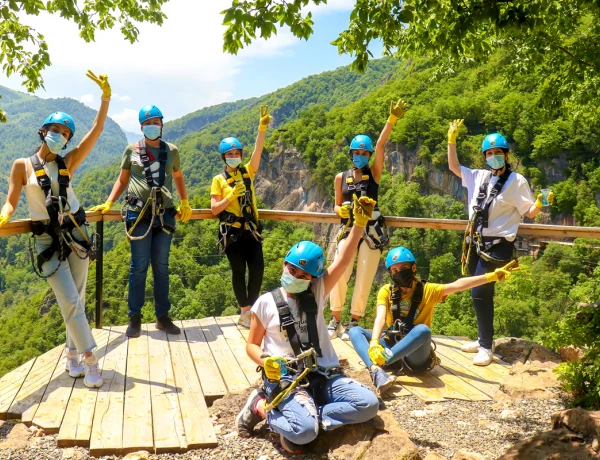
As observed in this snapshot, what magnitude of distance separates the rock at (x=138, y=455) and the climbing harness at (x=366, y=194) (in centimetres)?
254

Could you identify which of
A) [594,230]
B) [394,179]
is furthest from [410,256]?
[394,179]

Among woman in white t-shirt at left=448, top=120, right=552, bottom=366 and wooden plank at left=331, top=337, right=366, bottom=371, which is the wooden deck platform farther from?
woman in white t-shirt at left=448, top=120, right=552, bottom=366

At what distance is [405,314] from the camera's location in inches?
168

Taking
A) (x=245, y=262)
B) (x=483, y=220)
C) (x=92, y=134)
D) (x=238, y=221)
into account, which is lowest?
(x=245, y=262)

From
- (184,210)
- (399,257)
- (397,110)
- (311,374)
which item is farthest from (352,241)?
(184,210)

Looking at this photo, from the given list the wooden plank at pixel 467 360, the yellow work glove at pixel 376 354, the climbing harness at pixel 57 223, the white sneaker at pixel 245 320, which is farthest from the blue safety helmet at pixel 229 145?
the wooden plank at pixel 467 360

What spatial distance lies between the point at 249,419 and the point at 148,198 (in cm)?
235

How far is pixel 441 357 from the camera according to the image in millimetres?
4988

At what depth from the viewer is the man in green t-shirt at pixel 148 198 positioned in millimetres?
4820

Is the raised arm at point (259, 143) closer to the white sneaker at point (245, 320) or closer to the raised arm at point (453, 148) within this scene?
the white sneaker at point (245, 320)

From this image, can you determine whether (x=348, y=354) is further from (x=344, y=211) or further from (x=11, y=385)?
(x=11, y=385)

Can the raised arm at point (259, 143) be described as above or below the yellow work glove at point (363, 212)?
above

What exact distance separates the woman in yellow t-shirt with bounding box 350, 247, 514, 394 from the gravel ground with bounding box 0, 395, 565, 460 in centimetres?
42

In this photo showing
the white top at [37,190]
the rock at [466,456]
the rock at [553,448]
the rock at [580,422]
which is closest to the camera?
the rock at [553,448]
